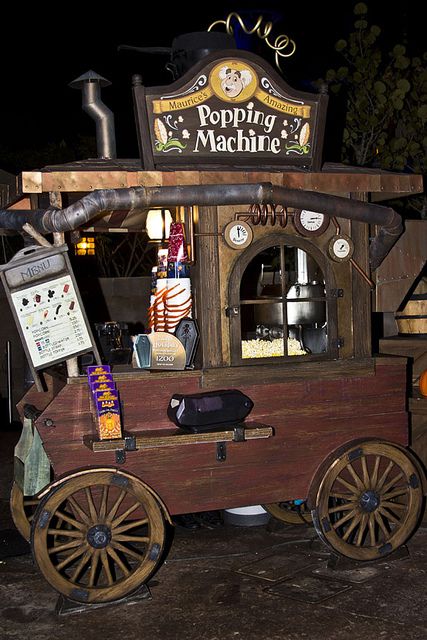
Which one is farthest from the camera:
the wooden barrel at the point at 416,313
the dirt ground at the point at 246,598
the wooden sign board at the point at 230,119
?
the wooden barrel at the point at 416,313

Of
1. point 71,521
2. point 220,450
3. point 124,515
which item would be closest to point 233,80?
point 220,450

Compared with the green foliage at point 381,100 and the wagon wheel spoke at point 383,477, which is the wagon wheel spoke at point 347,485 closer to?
the wagon wheel spoke at point 383,477

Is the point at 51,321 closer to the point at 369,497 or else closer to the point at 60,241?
the point at 60,241

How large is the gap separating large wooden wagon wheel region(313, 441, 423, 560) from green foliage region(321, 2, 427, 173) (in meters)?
6.78

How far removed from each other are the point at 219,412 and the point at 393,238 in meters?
2.04

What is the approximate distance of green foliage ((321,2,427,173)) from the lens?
38.1 feet

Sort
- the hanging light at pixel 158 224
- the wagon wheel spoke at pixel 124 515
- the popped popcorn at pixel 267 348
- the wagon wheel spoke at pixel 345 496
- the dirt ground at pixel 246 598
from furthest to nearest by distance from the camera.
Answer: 1. the hanging light at pixel 158 224
2. the popped popcorn at pixel 267 348
3. the wagon wheel spoke at pixel 345 496
4. the wagon wheel spoke at pixel 124 515
5. the dirt ground at pixel 246 598

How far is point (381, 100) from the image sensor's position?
1148 centimetres

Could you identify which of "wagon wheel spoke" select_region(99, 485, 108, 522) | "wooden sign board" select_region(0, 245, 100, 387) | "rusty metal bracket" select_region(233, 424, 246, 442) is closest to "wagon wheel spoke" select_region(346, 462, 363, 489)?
"rusty metal bracket" select_region(233, 424, 246, 442)

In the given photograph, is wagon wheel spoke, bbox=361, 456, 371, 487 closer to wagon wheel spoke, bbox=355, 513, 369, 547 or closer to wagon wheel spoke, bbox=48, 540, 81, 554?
wagon wheel spoke, bbox=355, 513, 369, 547

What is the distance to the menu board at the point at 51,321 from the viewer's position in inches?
217

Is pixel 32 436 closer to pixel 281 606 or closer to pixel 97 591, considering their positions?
pixel 97 591

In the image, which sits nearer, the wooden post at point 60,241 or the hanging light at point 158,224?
the wooden post at point 60,241

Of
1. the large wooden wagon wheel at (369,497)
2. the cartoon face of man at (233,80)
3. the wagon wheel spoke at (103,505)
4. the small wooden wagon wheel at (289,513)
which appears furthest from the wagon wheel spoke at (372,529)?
the cartoon face of man at (233,80)
